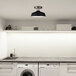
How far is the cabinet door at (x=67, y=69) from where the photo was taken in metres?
3.80

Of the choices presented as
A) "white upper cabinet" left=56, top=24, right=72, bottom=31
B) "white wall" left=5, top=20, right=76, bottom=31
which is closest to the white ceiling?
"white upper cabinet" left=56, top=24, right=72, bottom=31

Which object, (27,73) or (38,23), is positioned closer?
(27,73)

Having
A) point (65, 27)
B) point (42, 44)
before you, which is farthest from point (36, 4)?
point (42, 44)

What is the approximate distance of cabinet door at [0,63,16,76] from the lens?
3.84 meters

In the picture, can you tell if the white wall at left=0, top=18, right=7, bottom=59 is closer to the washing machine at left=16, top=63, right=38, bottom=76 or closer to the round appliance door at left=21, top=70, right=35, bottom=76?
the washing machine at left=16, top=63, right=38, bottom=76

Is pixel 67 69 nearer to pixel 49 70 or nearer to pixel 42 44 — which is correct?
pixel 49 70

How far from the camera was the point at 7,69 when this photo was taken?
3.85 meters

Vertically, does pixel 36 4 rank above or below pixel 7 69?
above

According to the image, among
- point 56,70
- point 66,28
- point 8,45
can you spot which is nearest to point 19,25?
point 8,45

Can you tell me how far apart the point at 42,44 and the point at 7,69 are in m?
1.42

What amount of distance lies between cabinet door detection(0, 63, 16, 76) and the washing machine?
0.17 meters

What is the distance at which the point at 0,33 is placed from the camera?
13.3 feet

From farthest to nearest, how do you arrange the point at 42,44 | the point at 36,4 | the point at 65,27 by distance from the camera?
the point at 42,44
the point at 65,27
the point at 36,4

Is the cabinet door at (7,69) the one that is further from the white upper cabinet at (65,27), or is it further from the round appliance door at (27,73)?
the white upper cabinet at (65,27)
